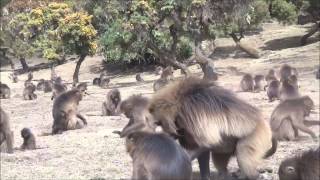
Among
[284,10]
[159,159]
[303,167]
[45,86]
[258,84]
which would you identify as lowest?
[45,86]

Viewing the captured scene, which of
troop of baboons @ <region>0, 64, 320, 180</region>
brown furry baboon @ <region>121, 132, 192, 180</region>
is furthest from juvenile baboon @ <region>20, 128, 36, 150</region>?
brown furry baboon @ <region>121, 132, 192, 180</region>

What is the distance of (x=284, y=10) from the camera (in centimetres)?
4300

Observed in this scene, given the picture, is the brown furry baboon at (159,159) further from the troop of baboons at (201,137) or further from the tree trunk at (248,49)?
the tree trunk at (248,49)

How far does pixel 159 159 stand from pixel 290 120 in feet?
18.4

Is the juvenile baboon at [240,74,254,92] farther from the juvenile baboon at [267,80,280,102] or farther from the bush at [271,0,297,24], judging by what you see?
the bush at [271,0,297,24]

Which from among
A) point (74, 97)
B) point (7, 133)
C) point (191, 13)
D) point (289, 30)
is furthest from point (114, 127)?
point (289, 30)

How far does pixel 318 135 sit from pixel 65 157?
4.86 metres

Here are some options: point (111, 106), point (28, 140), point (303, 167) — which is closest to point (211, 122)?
point (303, 167)

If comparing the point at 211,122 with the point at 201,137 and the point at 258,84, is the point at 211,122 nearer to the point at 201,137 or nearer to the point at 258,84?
the point at 201,137

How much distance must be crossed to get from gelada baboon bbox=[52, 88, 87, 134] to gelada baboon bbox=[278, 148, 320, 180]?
8792 mm

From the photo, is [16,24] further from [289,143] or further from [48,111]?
[289,143]

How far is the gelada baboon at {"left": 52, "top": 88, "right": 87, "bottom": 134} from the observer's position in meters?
16.1

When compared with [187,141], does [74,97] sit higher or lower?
lower

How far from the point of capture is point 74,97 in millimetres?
16656
